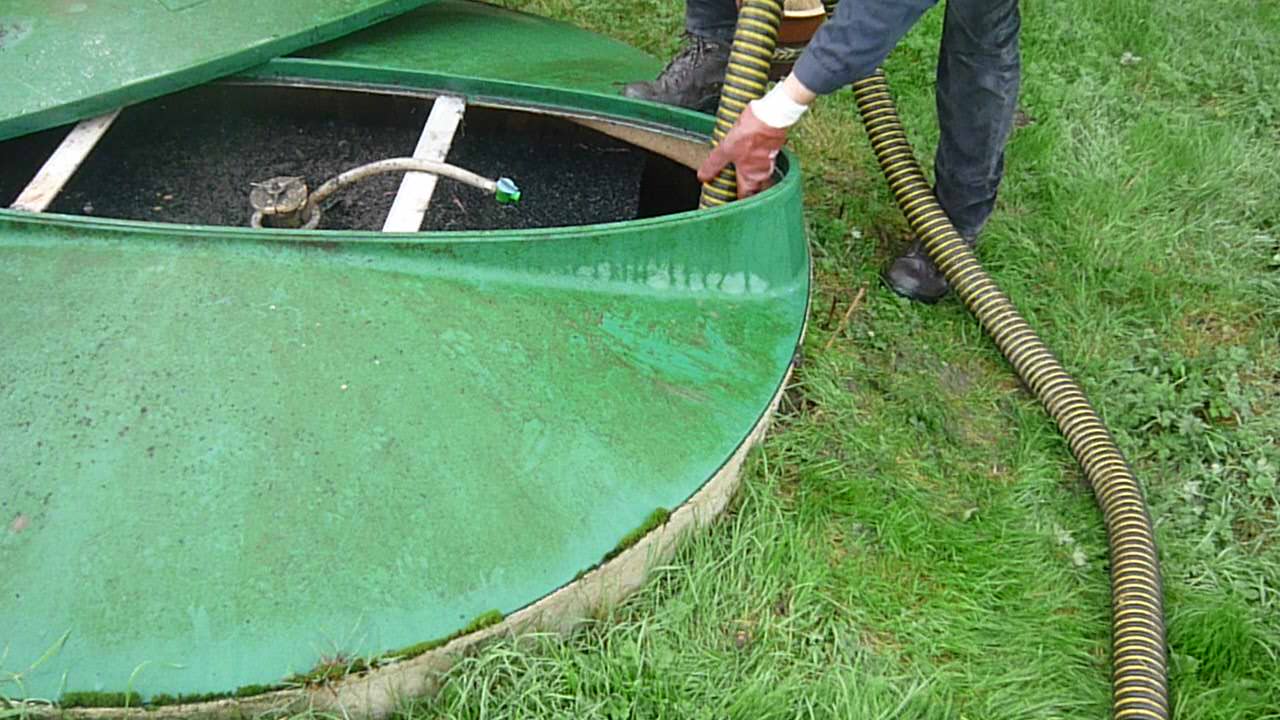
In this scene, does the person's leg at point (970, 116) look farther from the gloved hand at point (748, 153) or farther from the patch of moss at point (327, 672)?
the patch of moss at point (327, 672)

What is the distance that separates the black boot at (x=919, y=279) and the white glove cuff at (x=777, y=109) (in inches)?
41.2

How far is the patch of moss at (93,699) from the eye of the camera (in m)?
1.68

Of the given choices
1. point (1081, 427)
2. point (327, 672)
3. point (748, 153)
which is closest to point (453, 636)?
point (327, 672)

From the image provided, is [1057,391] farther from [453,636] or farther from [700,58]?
[453,636]

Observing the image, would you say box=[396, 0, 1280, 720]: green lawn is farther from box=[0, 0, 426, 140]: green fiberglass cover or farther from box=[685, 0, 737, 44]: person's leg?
box=[0, 0, 426, 140]: green fiberglass cover

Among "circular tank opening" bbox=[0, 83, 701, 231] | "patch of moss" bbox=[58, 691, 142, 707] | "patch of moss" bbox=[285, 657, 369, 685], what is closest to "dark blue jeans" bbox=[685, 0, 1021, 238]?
"circular tank opening" bbox=[0, 83, 701, 231]

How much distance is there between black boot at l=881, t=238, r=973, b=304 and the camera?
3.23 meters

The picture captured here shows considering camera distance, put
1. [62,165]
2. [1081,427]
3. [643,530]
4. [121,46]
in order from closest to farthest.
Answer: [643,530]
[62,165]
[121,46]
[1081,427]

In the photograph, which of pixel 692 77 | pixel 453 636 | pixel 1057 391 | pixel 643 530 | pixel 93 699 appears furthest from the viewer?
pixel 692 77

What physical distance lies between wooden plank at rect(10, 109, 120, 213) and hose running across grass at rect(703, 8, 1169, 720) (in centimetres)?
142

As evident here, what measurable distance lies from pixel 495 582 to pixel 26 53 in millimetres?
1710

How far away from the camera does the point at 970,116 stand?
2.91m

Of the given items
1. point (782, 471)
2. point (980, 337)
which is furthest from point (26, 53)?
point (980, 337)

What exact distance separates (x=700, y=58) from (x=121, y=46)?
1615 millimetres
